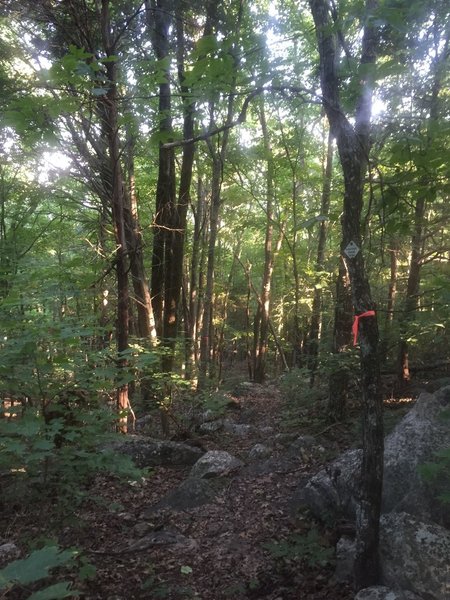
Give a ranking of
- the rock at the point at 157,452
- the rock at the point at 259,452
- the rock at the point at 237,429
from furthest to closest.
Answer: the rock at the point at 237,429, the rock at the point at 259,452, the rock at the point at 157,452

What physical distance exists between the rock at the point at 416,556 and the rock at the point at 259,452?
12.3 ft

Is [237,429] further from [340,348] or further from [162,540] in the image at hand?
[162,540]

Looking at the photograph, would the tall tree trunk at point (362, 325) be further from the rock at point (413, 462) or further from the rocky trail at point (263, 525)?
the rock at point (413, 462)

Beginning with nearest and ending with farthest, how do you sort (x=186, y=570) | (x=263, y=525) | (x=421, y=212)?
(x=186, y=570), (x=263, y=525), (x=421, y=212)

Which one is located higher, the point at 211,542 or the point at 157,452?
the point at 157,452

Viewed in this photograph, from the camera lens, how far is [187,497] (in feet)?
19.6

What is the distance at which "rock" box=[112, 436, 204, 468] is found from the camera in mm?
7270

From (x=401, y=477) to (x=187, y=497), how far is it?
3058mm

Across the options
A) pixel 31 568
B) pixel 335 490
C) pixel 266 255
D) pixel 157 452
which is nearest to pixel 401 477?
pixel 335 490

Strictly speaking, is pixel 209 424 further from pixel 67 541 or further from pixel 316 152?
pixel 316 152

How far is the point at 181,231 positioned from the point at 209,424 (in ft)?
15.6

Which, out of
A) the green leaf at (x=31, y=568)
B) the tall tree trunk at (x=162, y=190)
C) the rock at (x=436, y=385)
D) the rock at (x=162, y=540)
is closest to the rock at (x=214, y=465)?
the rock at (x=162, y=540)

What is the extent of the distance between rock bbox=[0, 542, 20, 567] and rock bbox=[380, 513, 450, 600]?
11.1 ft

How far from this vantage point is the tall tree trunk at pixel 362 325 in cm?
342
